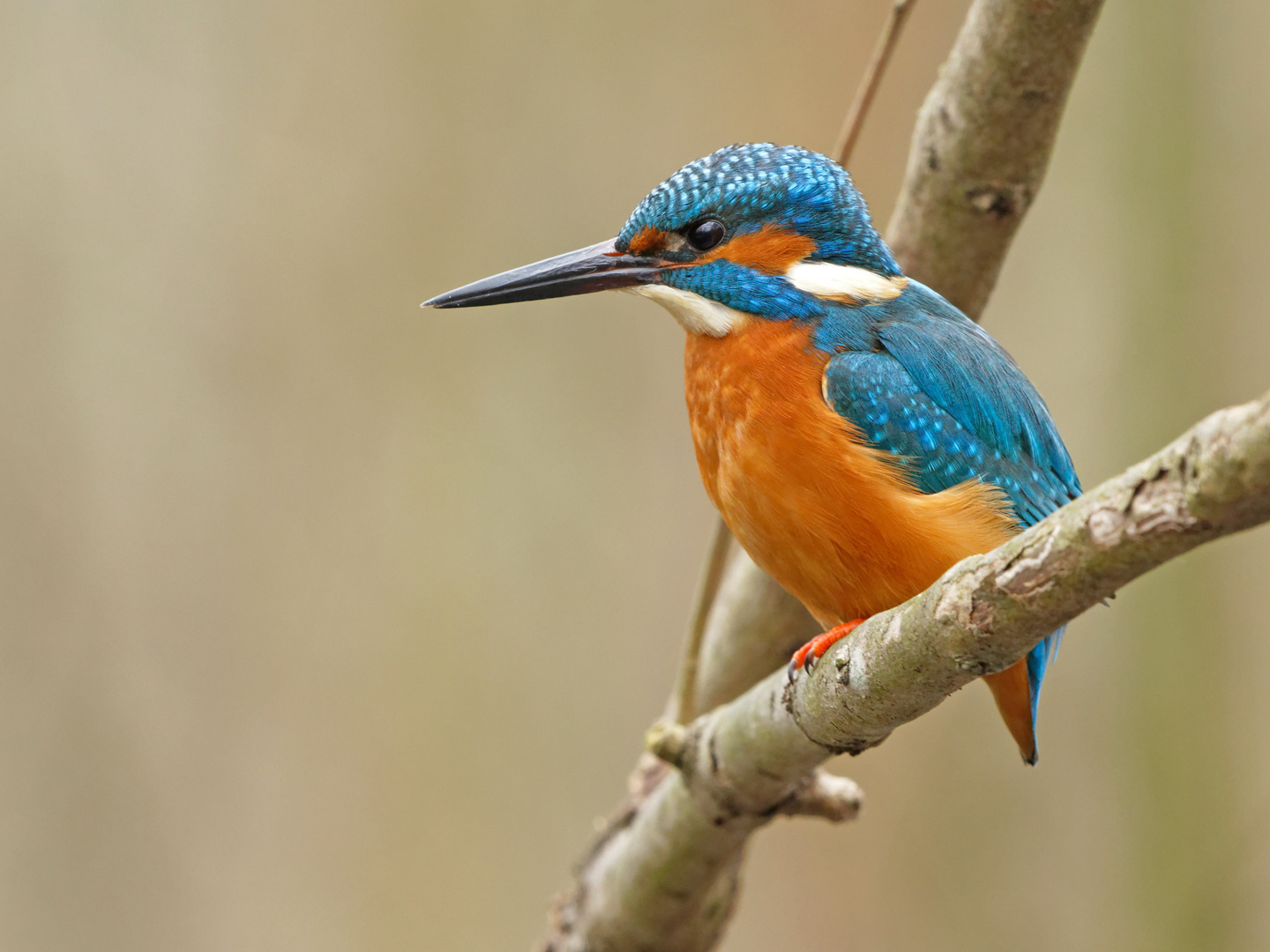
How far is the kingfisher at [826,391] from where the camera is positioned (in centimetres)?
201

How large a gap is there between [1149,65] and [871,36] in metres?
1.04

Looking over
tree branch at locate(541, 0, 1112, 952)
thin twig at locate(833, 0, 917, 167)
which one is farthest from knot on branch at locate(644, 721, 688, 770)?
thin twig at locate(833, 0, 917, 167)

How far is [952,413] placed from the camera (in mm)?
2076

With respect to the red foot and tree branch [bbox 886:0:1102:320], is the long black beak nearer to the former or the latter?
tree branch [bbox 886:0:1102:320]

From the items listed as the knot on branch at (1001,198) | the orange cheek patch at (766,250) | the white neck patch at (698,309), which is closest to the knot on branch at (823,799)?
the white neck patch at (698,309)

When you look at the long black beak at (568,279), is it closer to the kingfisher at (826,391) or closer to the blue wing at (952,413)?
the kingfisher at (826,391)

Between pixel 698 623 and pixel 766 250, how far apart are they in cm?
93

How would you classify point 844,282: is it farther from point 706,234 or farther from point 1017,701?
point 1017,701

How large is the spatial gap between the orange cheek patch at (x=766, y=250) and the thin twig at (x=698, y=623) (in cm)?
57

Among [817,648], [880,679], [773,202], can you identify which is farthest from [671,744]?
[773,202]

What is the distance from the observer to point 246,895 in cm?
427

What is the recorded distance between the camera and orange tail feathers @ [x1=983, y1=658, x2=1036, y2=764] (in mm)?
2033

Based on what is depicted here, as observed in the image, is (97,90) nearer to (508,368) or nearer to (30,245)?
(30,245)

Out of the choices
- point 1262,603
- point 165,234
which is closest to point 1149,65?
point 1262,603
